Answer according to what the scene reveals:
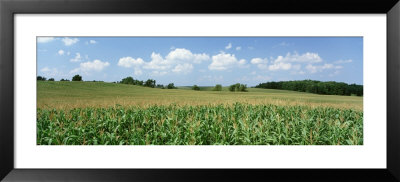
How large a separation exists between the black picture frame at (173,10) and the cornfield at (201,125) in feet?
1.19

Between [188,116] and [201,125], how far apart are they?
0.27 metres

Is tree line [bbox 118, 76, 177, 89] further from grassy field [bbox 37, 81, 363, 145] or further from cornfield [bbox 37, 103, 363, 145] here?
cornfield [bbox 37, 103, 363, 145]

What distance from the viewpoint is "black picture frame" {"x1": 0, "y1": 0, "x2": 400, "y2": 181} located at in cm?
239

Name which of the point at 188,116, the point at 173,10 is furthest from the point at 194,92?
the point at 173,10

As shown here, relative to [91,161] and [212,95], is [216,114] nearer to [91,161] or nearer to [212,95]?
[212,95]

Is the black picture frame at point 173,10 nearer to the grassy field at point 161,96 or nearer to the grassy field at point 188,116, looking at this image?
the grassy field at point 188,116

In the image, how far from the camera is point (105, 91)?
129 inches

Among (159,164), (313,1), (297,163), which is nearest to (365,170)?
(297,163)

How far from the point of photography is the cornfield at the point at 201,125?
2.88 metres

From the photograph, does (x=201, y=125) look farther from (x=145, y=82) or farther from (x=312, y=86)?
(x=312, y=86)

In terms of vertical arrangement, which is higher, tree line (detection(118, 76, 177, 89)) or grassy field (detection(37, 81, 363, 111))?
tree line (detection(118, 76, 177, 89))

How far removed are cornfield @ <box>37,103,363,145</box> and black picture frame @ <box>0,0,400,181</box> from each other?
363mm

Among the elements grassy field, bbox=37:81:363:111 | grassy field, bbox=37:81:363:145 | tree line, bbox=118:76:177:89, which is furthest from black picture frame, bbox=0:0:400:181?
tree line, bbox=118:76:177:89

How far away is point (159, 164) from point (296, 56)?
207cm
